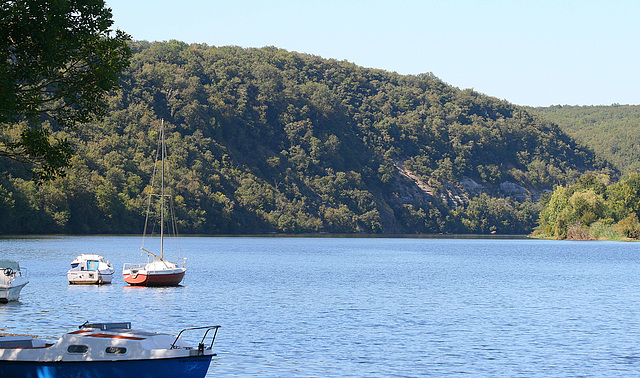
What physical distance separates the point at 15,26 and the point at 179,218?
473 feet

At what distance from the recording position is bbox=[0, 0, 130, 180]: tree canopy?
94.2 ft

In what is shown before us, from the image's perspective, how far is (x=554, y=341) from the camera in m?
34.7

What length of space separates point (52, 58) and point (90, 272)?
31710mm

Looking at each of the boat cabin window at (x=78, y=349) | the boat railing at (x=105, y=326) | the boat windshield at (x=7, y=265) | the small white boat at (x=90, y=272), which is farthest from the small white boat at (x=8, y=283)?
the boat cabin window at (x=78, y=349)

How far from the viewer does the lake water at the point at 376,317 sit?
29.2 metres

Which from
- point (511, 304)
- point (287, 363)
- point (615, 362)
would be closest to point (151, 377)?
point (287, 363)

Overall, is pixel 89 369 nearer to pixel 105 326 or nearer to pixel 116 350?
pixel 116 350

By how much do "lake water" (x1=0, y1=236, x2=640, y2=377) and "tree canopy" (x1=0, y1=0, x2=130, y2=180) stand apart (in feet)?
25.8

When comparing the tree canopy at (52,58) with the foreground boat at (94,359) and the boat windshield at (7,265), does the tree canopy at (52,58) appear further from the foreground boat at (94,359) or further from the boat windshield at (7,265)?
the boat windshield at (7,265)

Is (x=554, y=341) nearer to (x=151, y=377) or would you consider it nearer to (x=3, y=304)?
(x=151, y=377)

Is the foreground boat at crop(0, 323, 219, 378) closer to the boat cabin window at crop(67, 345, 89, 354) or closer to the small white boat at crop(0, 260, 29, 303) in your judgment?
the boat cabin window at crop(67, 345, 89, 354)

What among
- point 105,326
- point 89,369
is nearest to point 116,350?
point 89,369

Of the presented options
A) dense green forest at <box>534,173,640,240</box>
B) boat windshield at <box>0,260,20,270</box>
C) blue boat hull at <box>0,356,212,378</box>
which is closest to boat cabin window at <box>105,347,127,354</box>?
blue boat hull at <box>0,356,212,378</box>

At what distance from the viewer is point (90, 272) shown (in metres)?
58.5
